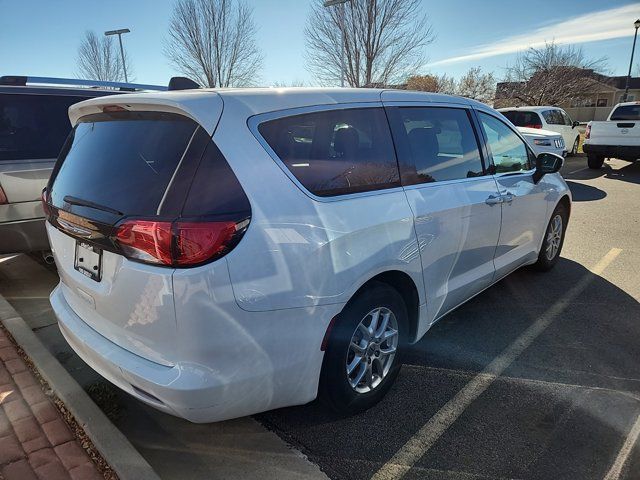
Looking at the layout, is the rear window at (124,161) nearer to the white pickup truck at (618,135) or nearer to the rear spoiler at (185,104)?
the rear spoiler at (185,104)

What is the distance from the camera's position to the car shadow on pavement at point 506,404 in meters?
2.31

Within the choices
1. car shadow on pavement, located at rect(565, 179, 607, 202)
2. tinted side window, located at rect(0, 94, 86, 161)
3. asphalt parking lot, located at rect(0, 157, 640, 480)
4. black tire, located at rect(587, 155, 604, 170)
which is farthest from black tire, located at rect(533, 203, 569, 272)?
black tire, located at rect(587, 155, 604, 170)

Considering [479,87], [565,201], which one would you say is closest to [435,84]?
[479,87]

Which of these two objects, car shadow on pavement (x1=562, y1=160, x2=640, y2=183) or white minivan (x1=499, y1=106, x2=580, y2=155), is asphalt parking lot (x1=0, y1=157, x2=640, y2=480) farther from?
white minivan (x1=499, y1=106, x2=580, y2=155)

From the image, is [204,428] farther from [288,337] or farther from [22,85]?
[22,85]

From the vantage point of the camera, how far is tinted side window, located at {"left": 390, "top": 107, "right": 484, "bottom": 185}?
2770mm

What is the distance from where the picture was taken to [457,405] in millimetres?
2719

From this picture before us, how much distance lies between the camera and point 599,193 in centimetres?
970

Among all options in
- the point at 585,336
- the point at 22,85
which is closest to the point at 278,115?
the point at 585,336

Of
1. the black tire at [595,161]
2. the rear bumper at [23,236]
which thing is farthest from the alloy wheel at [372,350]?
the black tire at [595,161]

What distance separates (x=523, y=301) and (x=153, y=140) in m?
3.55

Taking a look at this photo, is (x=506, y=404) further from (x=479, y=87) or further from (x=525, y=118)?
(x=479, y=87)

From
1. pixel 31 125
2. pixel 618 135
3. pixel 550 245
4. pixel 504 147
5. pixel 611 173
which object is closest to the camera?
pixel 504 147

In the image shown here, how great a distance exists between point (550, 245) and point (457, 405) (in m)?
2.71
